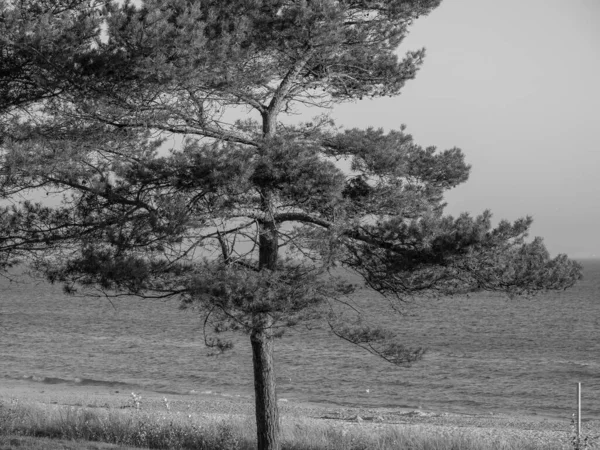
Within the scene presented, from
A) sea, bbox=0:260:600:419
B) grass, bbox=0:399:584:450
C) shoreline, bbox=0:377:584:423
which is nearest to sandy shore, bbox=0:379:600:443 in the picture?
shoreline, bbox=0:377:584:423

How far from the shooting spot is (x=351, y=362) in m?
33.6

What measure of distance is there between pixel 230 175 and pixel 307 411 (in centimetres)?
1529

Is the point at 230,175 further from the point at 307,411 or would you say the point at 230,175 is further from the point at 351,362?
the point at 351,362

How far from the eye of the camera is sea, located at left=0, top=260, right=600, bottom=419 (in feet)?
86.4

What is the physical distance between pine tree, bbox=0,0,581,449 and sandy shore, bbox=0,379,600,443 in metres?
9.28

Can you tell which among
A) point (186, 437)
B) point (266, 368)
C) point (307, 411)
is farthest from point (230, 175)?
point (307, 411)

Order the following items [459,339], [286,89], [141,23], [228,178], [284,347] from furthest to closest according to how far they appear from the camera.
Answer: [459,339]
[284,347]
[286,89]
[228,178]
[141,23]

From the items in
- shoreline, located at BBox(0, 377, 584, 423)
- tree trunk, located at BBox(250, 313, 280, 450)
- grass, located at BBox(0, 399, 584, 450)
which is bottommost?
shoreline, located at BBox(0, 377, 584, 423)

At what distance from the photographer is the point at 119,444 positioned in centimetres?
1220

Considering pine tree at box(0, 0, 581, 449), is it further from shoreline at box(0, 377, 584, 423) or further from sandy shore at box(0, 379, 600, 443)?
shoreline at box(0, 377, 584, 423)

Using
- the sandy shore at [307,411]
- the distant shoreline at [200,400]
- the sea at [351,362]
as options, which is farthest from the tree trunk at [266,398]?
the distant shoreline at [200,400]

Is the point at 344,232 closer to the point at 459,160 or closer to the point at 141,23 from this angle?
the point at 459,160

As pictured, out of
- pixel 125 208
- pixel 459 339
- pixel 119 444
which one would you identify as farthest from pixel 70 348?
pixel 125 208

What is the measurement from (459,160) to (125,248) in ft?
15.5
